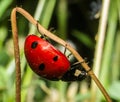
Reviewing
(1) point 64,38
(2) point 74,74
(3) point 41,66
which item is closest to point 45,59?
(3) point 41,66

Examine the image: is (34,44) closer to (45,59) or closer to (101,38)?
(45,59)

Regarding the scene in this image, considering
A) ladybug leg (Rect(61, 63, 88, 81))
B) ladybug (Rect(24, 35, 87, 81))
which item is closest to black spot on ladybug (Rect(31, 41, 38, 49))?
ladybug (Rect(24, 35, 87, 81))

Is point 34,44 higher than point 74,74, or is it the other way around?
point 34,44

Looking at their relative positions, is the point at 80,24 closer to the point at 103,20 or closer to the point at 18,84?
the point at 103,20

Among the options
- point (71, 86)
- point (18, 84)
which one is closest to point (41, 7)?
point (71, 86)

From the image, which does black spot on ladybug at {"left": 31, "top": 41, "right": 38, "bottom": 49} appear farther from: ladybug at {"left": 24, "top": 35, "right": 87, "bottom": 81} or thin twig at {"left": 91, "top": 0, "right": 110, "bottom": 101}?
thin twig at {"left": 91, "top": 0, "right": 110, "bottom": 101}

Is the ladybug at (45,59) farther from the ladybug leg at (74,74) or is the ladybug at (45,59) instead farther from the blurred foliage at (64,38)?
the blurred foliage at (64,38)
